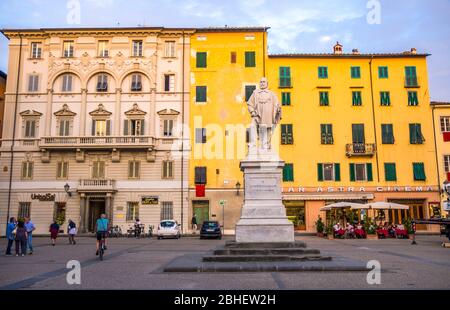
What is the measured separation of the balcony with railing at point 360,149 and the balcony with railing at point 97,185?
20.8m

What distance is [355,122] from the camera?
38406 millimetres

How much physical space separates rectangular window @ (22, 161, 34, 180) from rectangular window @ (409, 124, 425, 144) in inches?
1330

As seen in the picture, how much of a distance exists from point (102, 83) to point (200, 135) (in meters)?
10.2

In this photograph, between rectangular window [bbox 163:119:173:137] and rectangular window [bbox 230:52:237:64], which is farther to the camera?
rectangular window [bbox 230:52:237:64]

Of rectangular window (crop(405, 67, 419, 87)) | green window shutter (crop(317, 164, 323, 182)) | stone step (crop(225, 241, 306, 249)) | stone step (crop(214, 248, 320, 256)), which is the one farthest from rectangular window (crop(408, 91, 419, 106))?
stone step (crop(214, 248, 320, 256))

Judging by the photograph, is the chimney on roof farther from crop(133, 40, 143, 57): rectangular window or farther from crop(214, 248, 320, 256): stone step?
crop(214, 248, 320, 256): stone step

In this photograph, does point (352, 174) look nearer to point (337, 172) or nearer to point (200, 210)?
point (337, 172)

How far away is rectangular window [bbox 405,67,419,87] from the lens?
38875 mm

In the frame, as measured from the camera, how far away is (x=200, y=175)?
37281mm

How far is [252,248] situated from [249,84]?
27.5 m

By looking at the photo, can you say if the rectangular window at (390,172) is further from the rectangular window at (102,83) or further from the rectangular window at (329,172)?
the rectangular window at (102,83)

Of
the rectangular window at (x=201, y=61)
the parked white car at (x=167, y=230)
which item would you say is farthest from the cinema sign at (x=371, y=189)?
the rectangular window at (x=201, y=61)

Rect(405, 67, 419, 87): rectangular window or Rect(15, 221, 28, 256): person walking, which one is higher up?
Rect(405, 67, 419, 87): rectangular window

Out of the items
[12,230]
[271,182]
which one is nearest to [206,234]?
[12,230]
